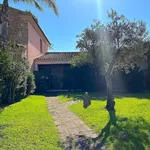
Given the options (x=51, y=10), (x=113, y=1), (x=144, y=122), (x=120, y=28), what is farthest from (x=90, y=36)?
(x=51, y=10)

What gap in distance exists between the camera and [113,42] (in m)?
10.5

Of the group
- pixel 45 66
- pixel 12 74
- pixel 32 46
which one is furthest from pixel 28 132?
pixel 45 66

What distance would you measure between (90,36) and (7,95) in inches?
275

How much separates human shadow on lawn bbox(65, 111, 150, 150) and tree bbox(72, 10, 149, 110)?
11.1 feet

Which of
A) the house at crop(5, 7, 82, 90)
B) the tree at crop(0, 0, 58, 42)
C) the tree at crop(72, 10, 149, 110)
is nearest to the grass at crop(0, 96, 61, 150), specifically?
the tree at crop(72, 10, 149, 110)

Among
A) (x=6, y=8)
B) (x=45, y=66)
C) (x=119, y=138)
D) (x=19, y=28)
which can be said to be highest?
(x=19, y=28)

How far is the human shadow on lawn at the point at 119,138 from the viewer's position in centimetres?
560

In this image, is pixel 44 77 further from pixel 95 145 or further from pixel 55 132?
pixel 95 145

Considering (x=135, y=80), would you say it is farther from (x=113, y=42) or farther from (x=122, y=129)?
(x=122, y=129)

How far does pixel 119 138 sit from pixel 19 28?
56.1ft

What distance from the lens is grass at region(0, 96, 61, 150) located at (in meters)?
5.63

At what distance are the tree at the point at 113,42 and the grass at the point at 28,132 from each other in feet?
14.2

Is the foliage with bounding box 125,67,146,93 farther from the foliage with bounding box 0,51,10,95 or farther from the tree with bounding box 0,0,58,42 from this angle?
the foliage with bounding box 0,51,10,95

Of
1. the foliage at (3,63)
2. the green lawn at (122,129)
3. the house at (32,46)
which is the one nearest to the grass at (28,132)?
the green lawn at (122,129)
